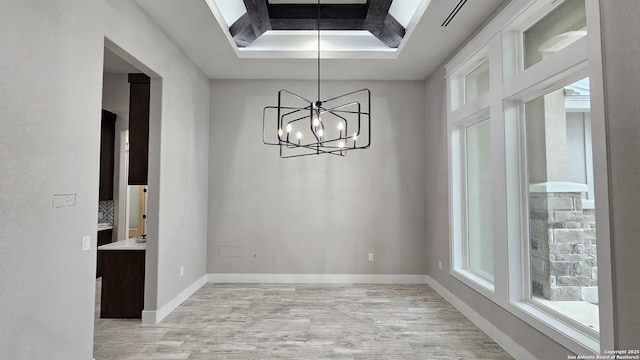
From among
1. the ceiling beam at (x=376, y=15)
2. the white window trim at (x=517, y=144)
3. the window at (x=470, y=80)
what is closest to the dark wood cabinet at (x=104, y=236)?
the ceiling beam at (x=376, y=15)

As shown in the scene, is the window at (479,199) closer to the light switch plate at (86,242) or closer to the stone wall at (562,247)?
the stone wall at (562,247)

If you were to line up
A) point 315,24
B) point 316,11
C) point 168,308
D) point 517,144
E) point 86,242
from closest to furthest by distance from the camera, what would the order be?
point 86,242 < point 517,144 < point 168,308 < point 316,11 < point 315,24

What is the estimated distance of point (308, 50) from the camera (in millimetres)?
4262

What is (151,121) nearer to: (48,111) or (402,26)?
(48,111)

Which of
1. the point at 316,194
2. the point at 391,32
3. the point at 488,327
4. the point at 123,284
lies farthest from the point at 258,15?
the point at 488,327

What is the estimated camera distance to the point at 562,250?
2.46 metres

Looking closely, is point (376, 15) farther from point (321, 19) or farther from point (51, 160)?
point (51, 160)

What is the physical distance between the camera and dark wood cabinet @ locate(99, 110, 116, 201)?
4.94m

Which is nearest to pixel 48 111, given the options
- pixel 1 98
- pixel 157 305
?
pixel 1 98

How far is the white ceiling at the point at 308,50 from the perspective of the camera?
315 centimetres

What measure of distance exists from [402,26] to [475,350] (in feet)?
12.1

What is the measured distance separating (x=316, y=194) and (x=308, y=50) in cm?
217

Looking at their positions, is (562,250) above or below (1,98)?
below

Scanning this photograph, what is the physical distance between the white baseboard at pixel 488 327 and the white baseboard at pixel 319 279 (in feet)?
1.96
